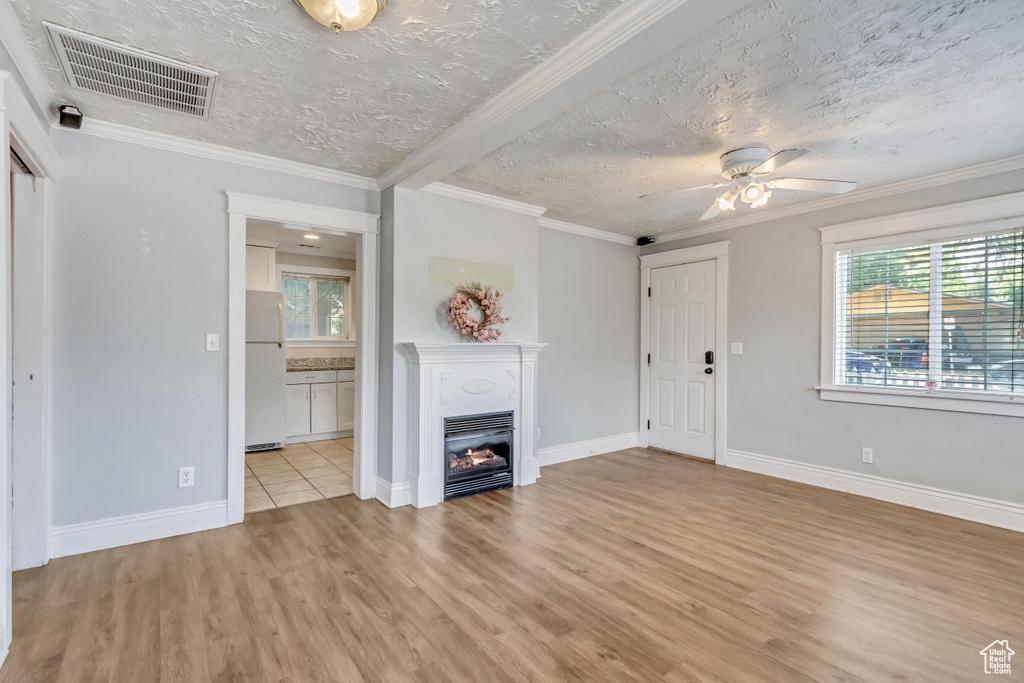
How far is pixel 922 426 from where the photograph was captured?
3.52m

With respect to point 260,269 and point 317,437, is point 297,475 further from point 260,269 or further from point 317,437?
point 260,269

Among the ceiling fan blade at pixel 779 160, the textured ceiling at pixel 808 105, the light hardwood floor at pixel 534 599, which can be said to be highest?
the textured ceiling at pixel 808 105

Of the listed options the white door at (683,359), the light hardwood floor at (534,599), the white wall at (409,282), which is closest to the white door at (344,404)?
the white wall at (409,282)

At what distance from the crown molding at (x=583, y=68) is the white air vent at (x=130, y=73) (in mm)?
1223

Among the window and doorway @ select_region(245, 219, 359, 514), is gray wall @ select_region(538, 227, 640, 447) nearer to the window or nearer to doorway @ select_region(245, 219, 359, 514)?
doorway @ select_region(245, 219, 359, 514)

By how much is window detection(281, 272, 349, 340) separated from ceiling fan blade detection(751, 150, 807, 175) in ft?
17.3

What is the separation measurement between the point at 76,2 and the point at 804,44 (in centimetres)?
281

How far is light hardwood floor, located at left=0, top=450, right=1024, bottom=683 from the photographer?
5.89 ft

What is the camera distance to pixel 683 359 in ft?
16.8

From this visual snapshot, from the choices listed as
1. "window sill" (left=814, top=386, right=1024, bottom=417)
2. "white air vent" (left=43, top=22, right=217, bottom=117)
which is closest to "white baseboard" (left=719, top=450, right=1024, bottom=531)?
"window sill" (left=814, top=386, right=1024, bottom=417)

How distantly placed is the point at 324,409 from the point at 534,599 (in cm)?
427

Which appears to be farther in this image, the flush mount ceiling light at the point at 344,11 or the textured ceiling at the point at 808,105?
the textured ceiling at the point at 808,105

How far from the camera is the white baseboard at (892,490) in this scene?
318cm

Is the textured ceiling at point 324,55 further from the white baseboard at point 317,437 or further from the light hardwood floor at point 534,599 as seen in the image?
the white baseboard at point 317,437
